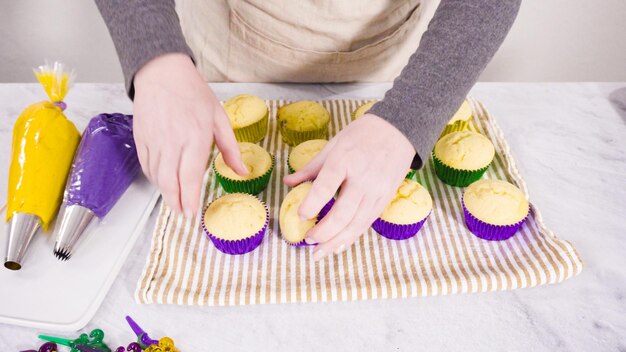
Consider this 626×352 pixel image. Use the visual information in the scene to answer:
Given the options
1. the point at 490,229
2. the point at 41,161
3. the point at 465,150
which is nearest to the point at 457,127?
the point at 465,150

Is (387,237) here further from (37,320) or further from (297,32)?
(37,320)

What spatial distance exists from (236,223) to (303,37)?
0.58 meters

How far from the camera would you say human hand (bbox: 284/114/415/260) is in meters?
0.85

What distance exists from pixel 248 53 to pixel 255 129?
0.24 meters

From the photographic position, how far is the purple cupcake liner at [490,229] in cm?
104

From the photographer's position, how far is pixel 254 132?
134cm

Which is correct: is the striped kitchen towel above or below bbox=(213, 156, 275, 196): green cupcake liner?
below

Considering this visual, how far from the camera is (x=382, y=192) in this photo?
861 millimetres

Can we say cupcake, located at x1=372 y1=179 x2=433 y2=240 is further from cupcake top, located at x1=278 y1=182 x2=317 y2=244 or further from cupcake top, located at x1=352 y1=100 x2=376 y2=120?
cupcake top, located at x1=352 y1=100 x2=376 y2=120

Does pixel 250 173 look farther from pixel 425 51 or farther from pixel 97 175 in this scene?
pixel 425 51

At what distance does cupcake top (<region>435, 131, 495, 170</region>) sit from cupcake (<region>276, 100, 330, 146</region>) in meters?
0.31

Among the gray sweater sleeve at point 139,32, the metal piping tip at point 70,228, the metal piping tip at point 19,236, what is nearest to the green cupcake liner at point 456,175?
the gray sweater sleeve at point 139,32

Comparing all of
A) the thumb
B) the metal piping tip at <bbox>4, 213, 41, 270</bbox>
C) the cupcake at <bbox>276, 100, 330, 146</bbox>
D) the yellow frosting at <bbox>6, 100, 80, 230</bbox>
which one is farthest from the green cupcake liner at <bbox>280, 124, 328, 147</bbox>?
the metal piping tip at <bbox>4, 213, 41, 270</bbox>

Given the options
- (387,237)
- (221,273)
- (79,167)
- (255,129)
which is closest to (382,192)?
(387,237)
